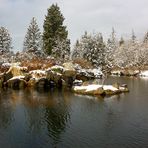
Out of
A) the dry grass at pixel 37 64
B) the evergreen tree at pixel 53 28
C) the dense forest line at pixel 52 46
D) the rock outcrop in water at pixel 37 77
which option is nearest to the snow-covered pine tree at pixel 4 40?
the dense forest line at pixel 52 46

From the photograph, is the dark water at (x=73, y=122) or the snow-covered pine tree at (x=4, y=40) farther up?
the snow-covered pine tree at (x=4, y=40)

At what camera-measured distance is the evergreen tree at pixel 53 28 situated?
111562mm

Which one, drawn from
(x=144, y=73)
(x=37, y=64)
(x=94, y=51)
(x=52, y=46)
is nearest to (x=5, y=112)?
(x=37, y=64)

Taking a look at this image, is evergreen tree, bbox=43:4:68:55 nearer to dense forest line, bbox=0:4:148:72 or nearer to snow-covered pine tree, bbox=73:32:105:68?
dense forest line, bbox=0:4:148:72

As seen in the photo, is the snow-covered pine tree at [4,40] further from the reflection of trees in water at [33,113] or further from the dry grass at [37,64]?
the reflection of trees in water at [33,113]

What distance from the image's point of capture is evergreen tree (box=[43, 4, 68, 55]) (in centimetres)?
11156

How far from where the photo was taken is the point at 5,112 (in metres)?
49.0

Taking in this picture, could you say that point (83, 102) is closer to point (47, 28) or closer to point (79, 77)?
point (79, 77)

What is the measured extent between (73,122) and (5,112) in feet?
41.6

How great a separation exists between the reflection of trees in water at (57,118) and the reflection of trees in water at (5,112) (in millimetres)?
5483

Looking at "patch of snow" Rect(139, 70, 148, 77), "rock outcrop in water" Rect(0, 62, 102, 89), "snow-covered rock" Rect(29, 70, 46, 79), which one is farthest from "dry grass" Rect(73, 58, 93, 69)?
"patch of snow" Rect(139, 70, 148, 77)

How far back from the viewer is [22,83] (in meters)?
83.8

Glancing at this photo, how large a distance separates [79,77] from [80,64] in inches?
503

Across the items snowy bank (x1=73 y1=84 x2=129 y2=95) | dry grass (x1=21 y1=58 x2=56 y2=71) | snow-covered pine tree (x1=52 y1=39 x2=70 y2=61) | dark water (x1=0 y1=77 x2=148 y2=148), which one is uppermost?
snow-covered pine tree (x1=52 y1=39 x2=70 y2=61)
